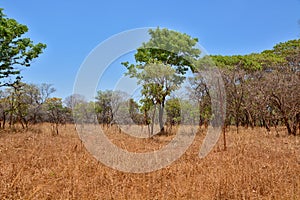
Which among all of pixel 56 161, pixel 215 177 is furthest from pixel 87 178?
pixel 215 177

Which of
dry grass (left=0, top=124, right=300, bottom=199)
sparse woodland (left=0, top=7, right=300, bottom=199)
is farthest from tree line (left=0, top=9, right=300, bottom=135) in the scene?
dry grass (left=0, top=124, right=300, bottom=199)

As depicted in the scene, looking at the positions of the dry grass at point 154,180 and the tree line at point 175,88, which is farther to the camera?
the tree line at point 175,88

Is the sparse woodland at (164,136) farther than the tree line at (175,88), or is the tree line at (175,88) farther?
the tree line at (175,88)

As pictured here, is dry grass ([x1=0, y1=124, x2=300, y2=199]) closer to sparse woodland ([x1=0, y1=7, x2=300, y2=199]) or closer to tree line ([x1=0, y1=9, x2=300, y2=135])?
sparse woodland ([x1=0, y1=7, x2=300, y2=199])

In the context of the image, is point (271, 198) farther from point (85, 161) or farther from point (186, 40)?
point (186, 40)

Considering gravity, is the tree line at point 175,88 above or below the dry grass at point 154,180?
above

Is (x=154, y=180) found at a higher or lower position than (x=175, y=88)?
lower

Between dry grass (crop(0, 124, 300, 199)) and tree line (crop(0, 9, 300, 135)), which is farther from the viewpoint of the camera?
tree line (crop(0, 9, 300, 135))

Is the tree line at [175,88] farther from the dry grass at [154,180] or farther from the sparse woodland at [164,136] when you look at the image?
the dry grass at [154,180]

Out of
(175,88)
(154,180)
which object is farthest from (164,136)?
(154,180)

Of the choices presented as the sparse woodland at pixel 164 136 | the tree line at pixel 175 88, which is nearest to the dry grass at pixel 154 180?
the sparse woodland at pixel 164 136

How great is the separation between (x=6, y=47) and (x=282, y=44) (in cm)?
3201

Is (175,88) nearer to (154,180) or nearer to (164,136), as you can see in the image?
(164,136)

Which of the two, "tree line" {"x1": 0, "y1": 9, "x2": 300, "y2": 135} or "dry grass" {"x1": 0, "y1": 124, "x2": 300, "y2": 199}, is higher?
"tree line" {"x1": 0, "y1": 9, "x2": 300, "y2": 135}
